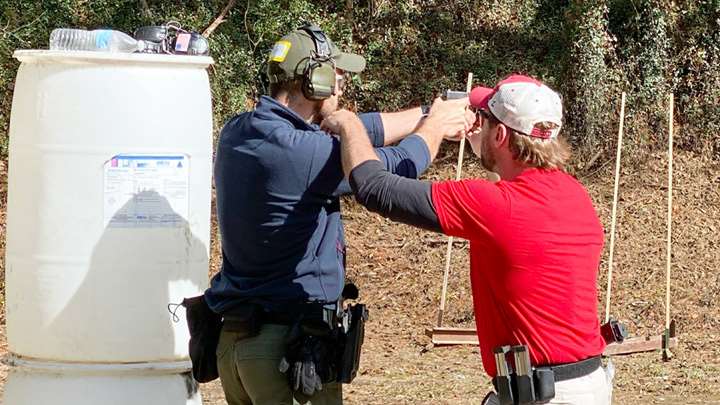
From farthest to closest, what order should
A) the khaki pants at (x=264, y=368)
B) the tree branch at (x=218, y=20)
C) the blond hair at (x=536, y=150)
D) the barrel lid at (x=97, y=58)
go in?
1. the tree branch at (x=218, y=20)
2. the barrel lid at (x=97, y=58)
3. the khaki pants at (x=264, y=368)
4. the blond hair at (x=536, y=150)

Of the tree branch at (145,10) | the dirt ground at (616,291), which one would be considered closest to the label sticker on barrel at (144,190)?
the dirt ground at (616,291)

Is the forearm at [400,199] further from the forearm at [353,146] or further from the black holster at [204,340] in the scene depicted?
the black holster at [204,340]

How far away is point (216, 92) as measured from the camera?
14.2 meters

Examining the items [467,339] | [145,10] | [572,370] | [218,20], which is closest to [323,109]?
[572,370]

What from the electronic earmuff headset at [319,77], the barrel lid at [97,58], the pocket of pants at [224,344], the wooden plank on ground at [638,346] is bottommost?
the wooden plank on ground at [638,346]

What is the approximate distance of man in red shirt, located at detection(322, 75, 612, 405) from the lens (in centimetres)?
374

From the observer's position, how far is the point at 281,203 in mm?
4148

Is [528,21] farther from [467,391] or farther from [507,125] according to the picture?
[507,125]

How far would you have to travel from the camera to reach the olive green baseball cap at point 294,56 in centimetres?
427

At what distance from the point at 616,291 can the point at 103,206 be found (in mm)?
8159

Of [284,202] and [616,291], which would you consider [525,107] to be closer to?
[284,202]

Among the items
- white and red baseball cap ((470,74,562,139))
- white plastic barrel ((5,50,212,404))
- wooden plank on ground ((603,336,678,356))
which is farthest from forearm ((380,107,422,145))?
wooden plank on ground ((603,336,678,356))

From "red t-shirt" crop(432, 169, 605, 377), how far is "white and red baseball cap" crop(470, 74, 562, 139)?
0.14 m

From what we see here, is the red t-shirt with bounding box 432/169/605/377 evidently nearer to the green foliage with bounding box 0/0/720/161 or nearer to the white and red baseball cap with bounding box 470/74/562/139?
the white and red baseball cap with bounding box 470/74/562/139
